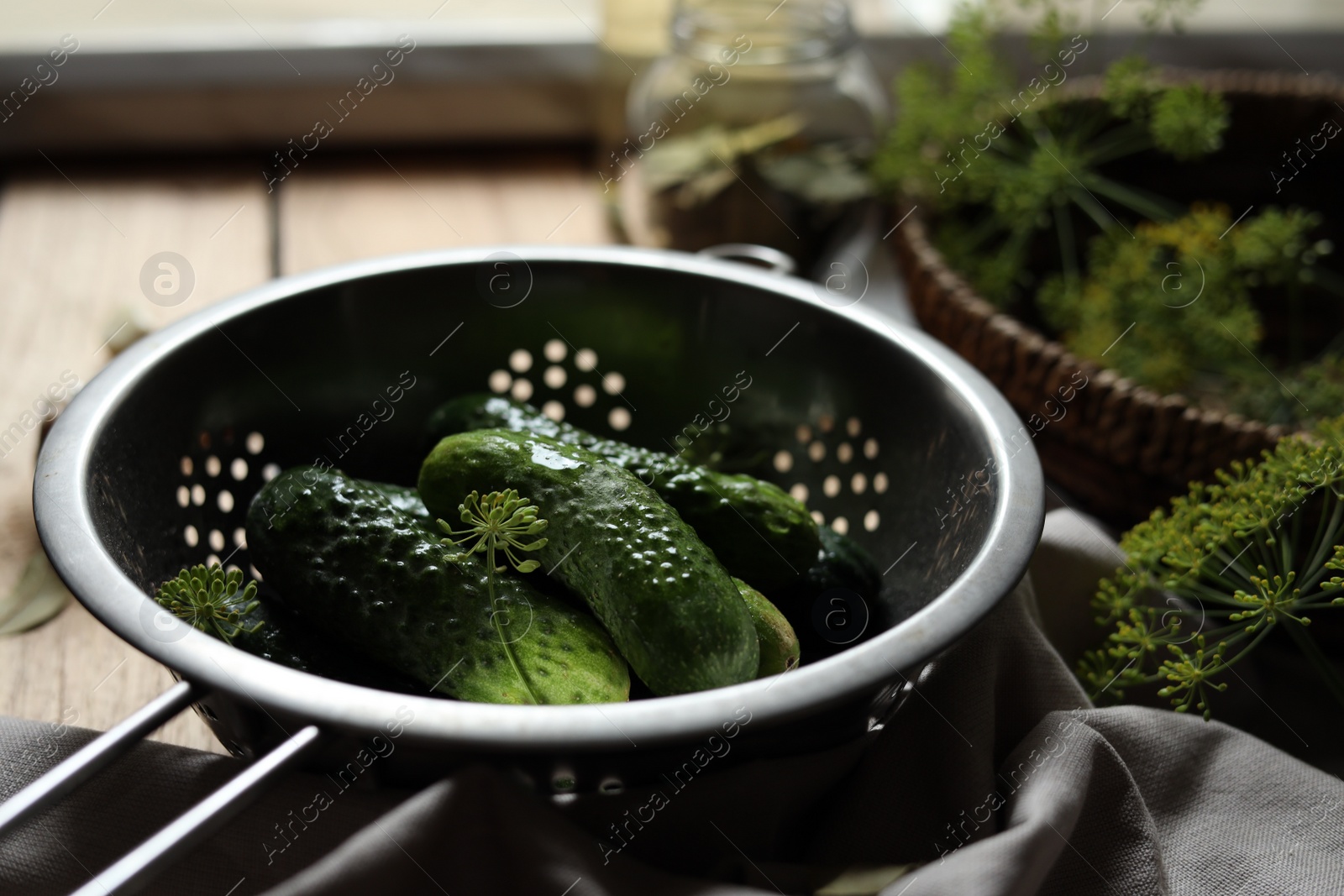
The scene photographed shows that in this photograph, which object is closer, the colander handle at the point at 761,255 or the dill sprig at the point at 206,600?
the dill sprig at the point at 206,600

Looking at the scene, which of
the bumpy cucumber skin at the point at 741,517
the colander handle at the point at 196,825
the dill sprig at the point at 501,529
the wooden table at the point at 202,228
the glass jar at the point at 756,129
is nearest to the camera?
the colander handle at the point at 196,825

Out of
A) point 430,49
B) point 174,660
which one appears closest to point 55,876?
point 174,660

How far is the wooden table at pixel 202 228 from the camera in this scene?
3.81 ft

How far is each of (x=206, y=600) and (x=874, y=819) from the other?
42cm

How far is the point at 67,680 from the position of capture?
81 centimetres

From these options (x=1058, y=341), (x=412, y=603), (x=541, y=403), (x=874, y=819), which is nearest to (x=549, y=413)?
(x=541, y=403)

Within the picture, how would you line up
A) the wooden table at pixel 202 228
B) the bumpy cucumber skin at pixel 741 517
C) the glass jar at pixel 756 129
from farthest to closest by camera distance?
the glass jar at pixel 756 129
the wooden table at pixel 202 228
the bumpy cucumber skin at pixel 741 517

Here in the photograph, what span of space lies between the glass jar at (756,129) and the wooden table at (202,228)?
17 centimetres

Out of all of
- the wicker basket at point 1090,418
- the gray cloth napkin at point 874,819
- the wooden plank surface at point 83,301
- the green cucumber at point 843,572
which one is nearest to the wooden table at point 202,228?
the wooden plank surface at point 83,301

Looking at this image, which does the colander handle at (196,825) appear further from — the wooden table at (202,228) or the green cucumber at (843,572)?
the wooden table at (202,228)

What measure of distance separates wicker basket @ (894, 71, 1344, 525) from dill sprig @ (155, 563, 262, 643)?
0.70 metres

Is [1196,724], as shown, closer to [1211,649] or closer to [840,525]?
[1211,649]

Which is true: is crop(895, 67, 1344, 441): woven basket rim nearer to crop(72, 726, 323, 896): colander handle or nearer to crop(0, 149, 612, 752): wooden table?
crop(0, 149, 612, 752): wooden table

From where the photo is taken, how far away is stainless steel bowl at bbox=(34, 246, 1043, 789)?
0.49m
